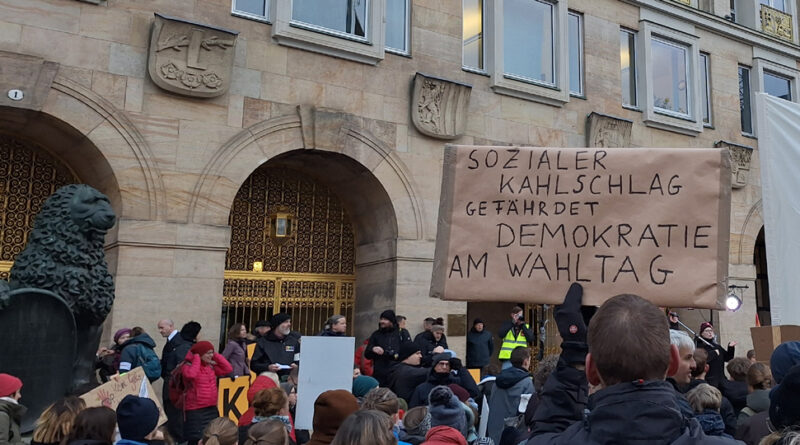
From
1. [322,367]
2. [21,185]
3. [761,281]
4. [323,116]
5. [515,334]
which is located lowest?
[322,367]

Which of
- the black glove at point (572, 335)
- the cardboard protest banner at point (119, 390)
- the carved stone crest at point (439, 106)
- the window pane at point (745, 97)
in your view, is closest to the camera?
the black glove at point (572, 335)

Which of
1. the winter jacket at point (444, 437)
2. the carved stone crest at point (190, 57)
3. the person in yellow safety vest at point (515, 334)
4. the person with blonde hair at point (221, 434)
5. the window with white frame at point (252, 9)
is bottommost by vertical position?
the person with blonde hair at point (221, 434)

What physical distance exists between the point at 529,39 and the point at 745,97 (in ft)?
25.2

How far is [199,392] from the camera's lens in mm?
7605

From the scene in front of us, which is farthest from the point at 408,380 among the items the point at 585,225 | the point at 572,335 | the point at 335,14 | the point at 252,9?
the point at 335,14

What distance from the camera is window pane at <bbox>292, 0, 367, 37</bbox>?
12.7 meters

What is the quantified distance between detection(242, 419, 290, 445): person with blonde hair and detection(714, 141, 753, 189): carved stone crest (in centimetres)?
1689

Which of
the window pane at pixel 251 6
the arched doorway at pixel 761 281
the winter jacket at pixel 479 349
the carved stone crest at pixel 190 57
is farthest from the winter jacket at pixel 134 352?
the arched doorway at pixel 761 281

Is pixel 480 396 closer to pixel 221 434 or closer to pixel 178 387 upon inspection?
pixel 178 387

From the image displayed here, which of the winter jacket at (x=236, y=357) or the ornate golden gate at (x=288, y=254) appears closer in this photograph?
the winter jacket at (x=236, y=357)

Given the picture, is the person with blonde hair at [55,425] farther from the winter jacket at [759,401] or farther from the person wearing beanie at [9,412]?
the winter jacket at [759,401]

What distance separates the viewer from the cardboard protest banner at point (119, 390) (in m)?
5.34

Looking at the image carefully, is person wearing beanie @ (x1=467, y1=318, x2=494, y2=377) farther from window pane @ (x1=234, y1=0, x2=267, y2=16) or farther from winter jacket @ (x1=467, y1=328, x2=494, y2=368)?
window pane @ (x1=234, y1=0, x2=267, y2=16)

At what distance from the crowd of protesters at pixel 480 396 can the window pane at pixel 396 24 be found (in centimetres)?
591
